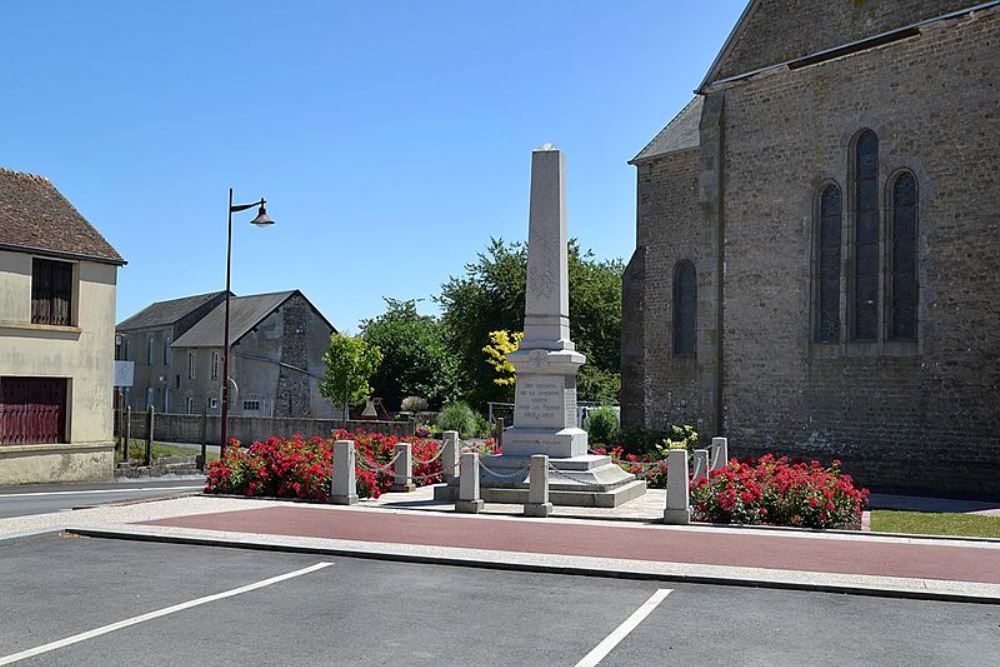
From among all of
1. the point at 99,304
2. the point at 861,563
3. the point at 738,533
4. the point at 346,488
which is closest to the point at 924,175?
the point at 738,533

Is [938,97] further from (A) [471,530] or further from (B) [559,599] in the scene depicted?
(B) [559,599]

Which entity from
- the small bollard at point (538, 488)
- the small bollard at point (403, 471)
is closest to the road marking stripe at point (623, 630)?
the small bollard at point (538, 488)

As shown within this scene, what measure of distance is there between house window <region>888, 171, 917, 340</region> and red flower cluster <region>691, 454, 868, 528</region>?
6.83 m

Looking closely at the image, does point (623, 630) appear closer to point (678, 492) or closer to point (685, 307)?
point (678, 492)

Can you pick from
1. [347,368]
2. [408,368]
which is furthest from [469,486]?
[408,368]

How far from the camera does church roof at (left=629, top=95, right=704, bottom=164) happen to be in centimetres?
2839

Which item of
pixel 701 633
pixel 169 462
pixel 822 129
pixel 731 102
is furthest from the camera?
pixel 169 462

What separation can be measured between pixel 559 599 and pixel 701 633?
1.61m

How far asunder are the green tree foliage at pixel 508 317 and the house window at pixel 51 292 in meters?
24.6

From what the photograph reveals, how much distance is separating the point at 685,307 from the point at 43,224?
18.7 metres

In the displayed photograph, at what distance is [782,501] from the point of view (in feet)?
44.9

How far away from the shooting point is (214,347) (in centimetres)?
4969

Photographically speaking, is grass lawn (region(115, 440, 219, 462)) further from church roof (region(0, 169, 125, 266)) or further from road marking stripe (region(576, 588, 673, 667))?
road marking stripe (region(576, 588, 673, 667))

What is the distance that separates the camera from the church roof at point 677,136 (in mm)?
28391
